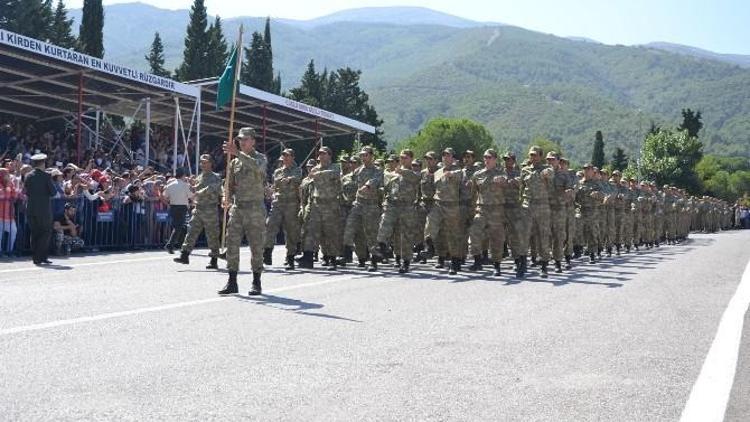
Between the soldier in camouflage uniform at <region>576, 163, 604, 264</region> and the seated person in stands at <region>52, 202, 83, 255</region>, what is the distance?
36.8 feet

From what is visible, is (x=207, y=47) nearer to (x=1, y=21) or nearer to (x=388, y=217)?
(x=1, y=21)

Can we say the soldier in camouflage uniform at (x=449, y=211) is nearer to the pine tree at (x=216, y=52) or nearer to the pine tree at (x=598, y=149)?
the pine tree at (x=216, y=52)

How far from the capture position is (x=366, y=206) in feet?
50.7

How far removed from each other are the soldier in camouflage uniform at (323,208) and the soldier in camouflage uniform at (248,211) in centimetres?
427

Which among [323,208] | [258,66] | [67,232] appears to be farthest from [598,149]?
[323,208]

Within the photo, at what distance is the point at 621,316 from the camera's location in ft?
31.1

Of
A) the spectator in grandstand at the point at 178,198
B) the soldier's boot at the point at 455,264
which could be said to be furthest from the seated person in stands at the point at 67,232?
the soldier's boot at the point at 455,264

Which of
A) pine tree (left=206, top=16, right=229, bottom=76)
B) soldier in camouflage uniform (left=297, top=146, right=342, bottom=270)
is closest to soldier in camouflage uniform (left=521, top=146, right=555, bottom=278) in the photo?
soldier in camouflage uniform (left=297, top=146, right=342, bottom=270)

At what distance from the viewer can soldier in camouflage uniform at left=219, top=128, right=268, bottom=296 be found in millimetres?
10352

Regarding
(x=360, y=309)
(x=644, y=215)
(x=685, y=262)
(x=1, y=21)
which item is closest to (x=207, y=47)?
(x=1, y=21)

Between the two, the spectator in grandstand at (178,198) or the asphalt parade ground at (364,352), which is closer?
the asphalt parade ground at (364,352)

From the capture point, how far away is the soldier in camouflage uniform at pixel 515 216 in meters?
14.7

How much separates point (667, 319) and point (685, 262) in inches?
443

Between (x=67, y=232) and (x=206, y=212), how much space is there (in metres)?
4.29
